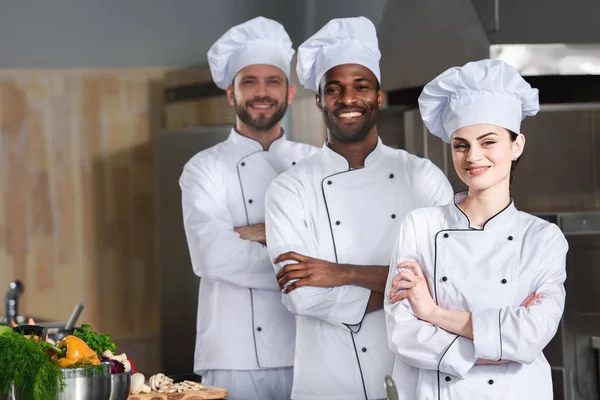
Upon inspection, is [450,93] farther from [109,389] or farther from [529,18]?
[529,18]

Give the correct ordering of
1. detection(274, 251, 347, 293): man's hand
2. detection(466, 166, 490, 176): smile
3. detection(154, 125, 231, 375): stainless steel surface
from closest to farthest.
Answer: detection(466, 166, 490, 176): smile
detection(274, 251, 347, 293): man's hand
detection(154, 125, 231, 375): stainless steel surface

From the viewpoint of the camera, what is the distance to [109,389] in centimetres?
208

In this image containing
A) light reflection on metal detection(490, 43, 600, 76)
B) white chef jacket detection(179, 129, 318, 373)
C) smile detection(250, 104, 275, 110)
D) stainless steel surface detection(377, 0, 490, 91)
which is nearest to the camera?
white chef jacket detection(179, 129, 318, 373)

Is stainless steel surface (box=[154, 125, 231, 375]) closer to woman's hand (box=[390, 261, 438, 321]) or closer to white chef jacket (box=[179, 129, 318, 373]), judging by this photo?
white chef jacket (box=[179, 129, 318, 373])

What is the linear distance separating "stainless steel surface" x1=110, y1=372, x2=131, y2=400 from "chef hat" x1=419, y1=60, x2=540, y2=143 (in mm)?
980

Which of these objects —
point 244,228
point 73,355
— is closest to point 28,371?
point 73,355

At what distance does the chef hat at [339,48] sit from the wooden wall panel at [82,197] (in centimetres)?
230

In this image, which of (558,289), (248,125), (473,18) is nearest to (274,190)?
(248,125)

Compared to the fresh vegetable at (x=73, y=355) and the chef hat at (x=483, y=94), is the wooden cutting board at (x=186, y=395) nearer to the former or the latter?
→ the fresh vegetable at (x=73, y=355)

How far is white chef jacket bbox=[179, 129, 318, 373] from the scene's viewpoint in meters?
3.16

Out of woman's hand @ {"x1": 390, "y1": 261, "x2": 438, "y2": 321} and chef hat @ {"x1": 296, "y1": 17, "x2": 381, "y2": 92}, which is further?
chef hat @ {"x1": 296, "y1": 17, "x2": 381, "y2": 92}

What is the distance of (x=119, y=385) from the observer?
85.7 inches

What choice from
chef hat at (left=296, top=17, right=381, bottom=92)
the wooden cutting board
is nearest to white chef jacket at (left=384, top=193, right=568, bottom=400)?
the wooden cutting board

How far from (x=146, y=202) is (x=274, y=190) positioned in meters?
2.37
